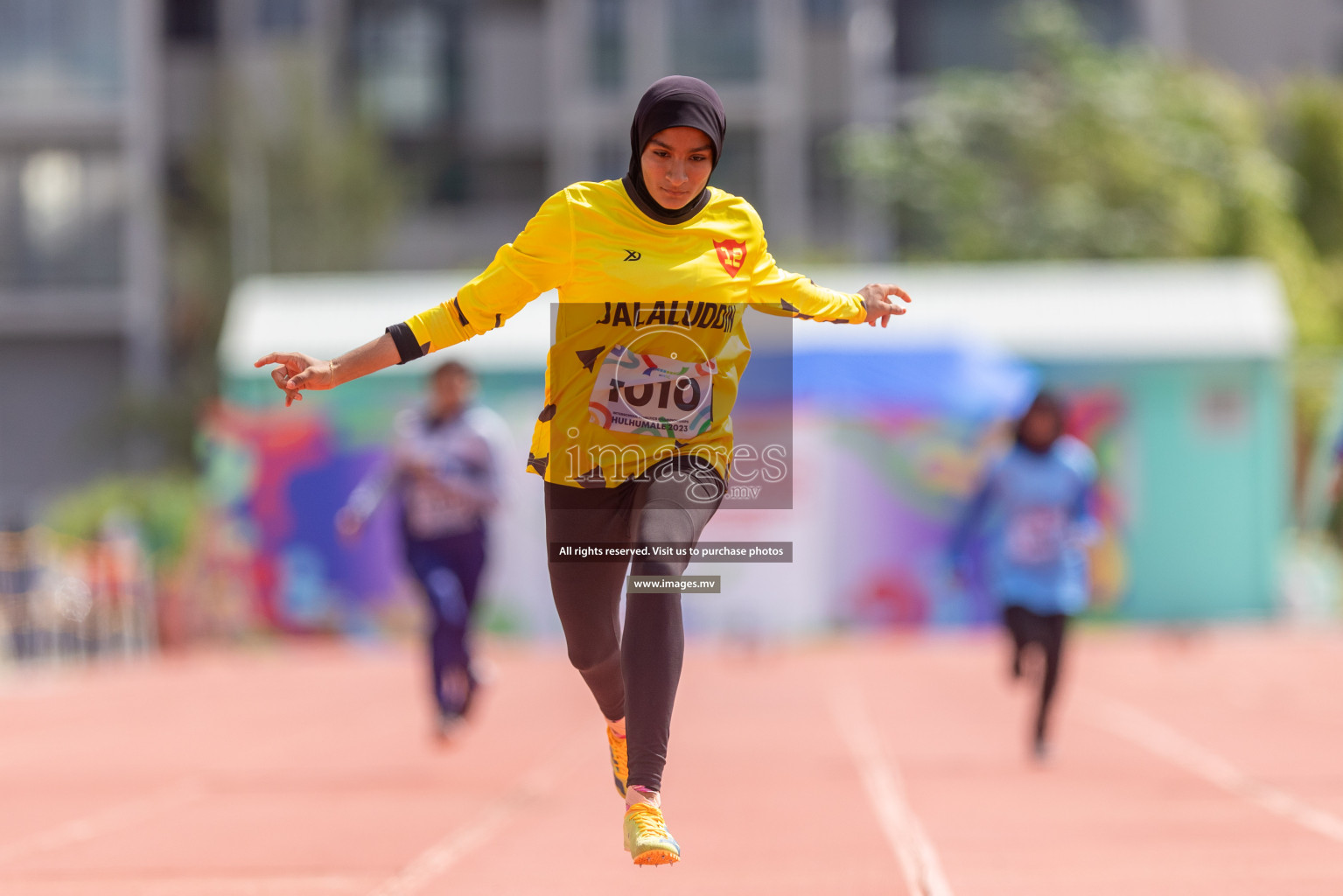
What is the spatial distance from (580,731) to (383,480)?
2.79m

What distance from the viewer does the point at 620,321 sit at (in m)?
5.07

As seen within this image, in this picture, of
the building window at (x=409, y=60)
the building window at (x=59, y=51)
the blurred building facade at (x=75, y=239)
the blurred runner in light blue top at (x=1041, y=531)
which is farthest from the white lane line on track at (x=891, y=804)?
the building window at (x=409, y=60)

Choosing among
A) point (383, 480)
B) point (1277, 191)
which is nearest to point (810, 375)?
point (383, 480)

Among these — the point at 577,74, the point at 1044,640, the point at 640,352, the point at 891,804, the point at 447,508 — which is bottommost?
the point at 891,804

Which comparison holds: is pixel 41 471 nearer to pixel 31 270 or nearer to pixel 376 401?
pixel 31 270

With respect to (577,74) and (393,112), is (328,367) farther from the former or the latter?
(393,112)

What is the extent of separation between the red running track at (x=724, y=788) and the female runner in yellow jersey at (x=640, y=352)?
1.96 meters

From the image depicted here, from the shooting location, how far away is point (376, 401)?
2406 centimetres

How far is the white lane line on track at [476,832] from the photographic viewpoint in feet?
22.9

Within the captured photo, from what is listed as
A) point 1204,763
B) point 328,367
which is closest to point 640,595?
point 328,367

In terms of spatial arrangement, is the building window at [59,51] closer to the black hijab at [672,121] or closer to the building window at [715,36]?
the building window at [715,36]

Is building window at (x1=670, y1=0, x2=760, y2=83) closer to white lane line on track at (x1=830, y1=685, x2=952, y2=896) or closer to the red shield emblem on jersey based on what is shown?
white lane line on track at (x1=830, y1=685, x2=952, y2=896)

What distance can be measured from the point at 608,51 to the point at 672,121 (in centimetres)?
3527

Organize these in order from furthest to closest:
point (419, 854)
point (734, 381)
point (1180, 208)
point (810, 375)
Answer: point (1180, 208) → point (810, 375) → point (419, 854) → point (734, 381)
